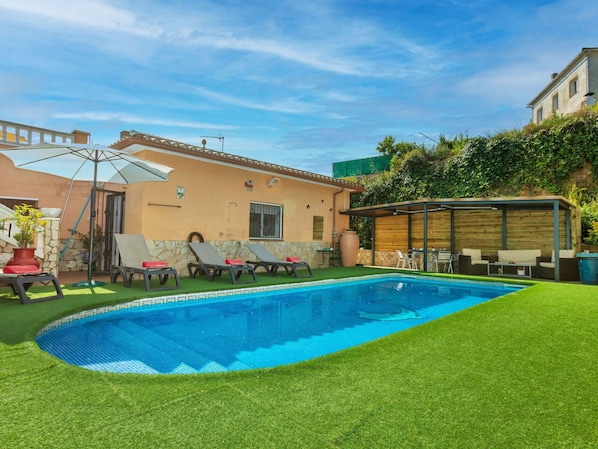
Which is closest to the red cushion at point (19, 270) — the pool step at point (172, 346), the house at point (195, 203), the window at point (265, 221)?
the pool step at point (172, 346)

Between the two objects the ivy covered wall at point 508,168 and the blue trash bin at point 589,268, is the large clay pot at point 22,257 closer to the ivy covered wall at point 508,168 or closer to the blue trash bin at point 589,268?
the blue trash bin at point 589,268

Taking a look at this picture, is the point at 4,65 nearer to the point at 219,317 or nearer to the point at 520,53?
the point at 219,317

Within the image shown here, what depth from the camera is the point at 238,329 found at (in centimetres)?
543

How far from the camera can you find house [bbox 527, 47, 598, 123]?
787 inches

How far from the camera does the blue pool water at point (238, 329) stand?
3.99 meters

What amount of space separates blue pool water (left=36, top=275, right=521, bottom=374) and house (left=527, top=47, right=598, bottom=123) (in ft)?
53.1

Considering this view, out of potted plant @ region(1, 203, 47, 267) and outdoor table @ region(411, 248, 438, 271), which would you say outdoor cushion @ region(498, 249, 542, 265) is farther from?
potted plant @ region(1, 203, 47, 267)

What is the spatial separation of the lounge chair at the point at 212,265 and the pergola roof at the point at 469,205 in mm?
6446

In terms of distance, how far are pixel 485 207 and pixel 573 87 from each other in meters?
15.2

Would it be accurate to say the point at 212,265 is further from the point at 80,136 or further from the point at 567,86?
the point at 567,86

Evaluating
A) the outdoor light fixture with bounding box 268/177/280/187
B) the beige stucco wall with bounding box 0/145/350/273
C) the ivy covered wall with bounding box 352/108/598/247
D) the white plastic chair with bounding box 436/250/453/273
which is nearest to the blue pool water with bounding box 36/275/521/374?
the beige stucco wall with bounding box 0/145/350/273

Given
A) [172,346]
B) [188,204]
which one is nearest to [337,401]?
[172,346]

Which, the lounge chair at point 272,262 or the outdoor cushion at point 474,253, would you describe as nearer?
the lounge chair at point 272,262

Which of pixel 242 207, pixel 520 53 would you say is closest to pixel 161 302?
pixel 242 207
